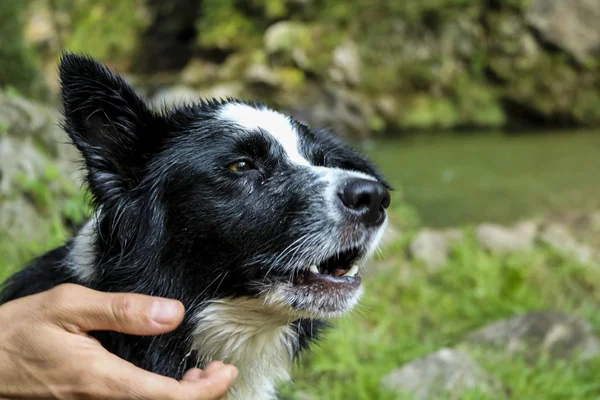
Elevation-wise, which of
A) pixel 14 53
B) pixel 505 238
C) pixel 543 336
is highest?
pixel 14 53

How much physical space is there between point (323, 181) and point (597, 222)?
501cm

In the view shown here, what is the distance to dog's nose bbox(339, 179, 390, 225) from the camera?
6.30ft

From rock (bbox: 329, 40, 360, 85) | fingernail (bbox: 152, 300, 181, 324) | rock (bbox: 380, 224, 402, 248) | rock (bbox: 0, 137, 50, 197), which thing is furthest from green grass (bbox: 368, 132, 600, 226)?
fingernail (bbox: 152, 300, 181, 324)

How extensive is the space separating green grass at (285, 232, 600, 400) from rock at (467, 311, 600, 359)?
0.36 feet

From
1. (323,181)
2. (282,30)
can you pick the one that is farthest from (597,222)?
(282,30)

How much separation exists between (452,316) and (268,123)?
267 cm

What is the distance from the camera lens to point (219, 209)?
2.04 m

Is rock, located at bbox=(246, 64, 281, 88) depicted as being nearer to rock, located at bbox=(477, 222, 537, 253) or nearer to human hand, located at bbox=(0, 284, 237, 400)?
rock, located at bbox=(477, 222, 537, 253)

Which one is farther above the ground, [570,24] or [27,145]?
[27,145]

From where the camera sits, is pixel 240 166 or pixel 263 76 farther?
pixel 263 76

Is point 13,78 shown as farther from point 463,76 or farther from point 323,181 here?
point 463,76

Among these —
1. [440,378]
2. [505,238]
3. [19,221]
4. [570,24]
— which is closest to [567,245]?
[505,238]

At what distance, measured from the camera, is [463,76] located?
1438 cm

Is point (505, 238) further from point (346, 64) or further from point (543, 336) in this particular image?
point (346, 64)
